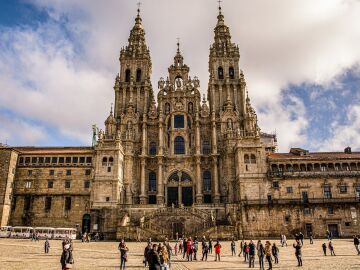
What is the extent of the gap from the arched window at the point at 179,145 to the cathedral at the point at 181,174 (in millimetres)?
190

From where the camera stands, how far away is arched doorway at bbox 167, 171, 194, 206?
193 ft

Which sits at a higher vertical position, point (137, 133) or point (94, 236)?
point (137, 133)

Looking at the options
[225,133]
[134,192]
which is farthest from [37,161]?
[225,133]

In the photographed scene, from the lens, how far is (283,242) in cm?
3678

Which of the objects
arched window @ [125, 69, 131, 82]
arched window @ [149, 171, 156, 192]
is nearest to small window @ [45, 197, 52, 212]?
arched window @ [149, 171, 156, 192]

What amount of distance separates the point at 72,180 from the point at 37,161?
7.26 m

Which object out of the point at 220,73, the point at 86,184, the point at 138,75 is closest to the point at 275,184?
the point at 220,73

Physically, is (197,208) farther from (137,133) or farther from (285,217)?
(137,133)

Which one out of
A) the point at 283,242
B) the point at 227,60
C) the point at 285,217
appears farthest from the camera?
the point at 227,60

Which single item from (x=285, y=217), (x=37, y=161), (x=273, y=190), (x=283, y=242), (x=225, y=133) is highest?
(x=225, y=133)

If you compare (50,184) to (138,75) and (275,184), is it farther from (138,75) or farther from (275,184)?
(275,184)

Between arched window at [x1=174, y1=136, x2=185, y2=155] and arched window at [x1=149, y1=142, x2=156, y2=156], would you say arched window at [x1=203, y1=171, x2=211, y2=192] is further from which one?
arched window at [x1=149, y1=142, x2=156, y2=156]

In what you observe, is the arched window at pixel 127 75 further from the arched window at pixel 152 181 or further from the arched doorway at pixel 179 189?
the arched doorway at pixel 179 189

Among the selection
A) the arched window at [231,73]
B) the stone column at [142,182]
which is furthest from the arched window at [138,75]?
the arched window at [231,73]
